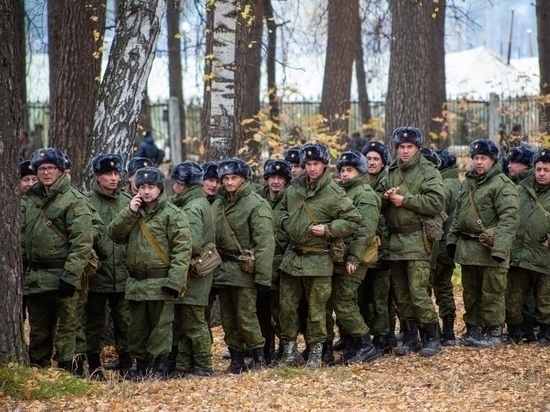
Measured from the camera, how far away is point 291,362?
989cm

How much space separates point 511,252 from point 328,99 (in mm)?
8611

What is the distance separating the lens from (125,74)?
11.1 m

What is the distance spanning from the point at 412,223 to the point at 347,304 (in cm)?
115

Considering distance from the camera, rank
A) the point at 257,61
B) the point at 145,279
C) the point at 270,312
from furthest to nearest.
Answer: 1. the point at 257,61
2. the point at 270,312
3. the point at 145,279

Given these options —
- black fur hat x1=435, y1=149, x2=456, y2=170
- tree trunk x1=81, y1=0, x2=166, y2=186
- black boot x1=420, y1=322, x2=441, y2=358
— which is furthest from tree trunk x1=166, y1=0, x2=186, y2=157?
black boot x1=420, y1=322, x2=441, y2=358

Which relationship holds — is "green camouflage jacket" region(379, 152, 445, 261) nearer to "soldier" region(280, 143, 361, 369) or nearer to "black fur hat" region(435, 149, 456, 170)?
"soldier" region(280, 143, 361, 369)

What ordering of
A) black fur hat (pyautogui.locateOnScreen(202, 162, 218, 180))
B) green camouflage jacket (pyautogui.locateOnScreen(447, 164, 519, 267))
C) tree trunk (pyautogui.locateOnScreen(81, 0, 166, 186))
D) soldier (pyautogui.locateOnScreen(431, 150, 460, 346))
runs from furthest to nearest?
soldier (pyautogui.locateOnScreen(431, 150, 460, 346)), tree trunk (pyautogui.locateOnScreen(81, 0, 166, 186)), black fur hat (pyautogui.locateOnScreen(202, 162, 218, 180)), green camouflage jacket (pyautogui.locateOnScreen(447, 164, 519, 267))

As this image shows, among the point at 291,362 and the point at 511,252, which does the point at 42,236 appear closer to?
the point at 291,362

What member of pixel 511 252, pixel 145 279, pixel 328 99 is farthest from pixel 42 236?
pixel 328 99

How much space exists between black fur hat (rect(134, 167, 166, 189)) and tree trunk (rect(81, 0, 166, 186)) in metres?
2.08

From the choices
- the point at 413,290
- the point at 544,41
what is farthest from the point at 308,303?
the point at 544,41

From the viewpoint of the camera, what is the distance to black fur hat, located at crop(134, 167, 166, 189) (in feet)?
29.7

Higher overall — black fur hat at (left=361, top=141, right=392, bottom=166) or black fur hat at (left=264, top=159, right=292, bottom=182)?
black fur hat at (left=361, top=141, right=392, bottom=166)

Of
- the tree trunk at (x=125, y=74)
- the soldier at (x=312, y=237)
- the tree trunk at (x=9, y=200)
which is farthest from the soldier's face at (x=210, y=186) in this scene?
the tree trunk at (x=9, y=200)
